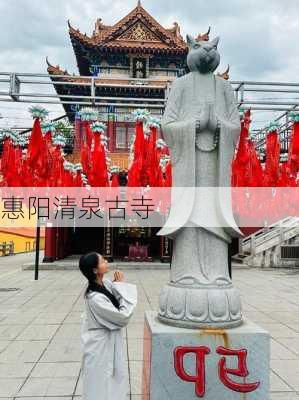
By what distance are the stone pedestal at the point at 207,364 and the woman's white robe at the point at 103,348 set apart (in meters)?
0.31

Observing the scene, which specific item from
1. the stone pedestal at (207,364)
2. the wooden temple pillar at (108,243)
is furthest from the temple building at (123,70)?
the stone pedestal at (207,364)

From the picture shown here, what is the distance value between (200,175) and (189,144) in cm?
33

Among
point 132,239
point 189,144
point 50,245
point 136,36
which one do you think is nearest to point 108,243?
point 132,239

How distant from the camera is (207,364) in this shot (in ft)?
11.2

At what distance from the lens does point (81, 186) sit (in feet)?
57.7

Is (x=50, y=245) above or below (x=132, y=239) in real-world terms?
below

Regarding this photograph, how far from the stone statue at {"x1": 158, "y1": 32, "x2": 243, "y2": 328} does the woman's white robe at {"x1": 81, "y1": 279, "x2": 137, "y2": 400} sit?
58 centimetres

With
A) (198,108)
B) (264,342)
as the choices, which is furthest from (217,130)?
(264,342)

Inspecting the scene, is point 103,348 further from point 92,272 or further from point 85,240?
point 85,240

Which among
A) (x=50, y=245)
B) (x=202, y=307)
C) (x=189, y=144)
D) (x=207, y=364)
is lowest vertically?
(x=207, y=364)

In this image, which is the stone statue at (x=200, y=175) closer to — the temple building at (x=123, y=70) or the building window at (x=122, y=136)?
the temple building at (x=123, y=70)

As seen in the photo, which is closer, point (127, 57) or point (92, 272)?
point (92, 272)

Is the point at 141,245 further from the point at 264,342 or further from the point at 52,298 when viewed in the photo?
the point at 264,342

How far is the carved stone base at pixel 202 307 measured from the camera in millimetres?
3527
